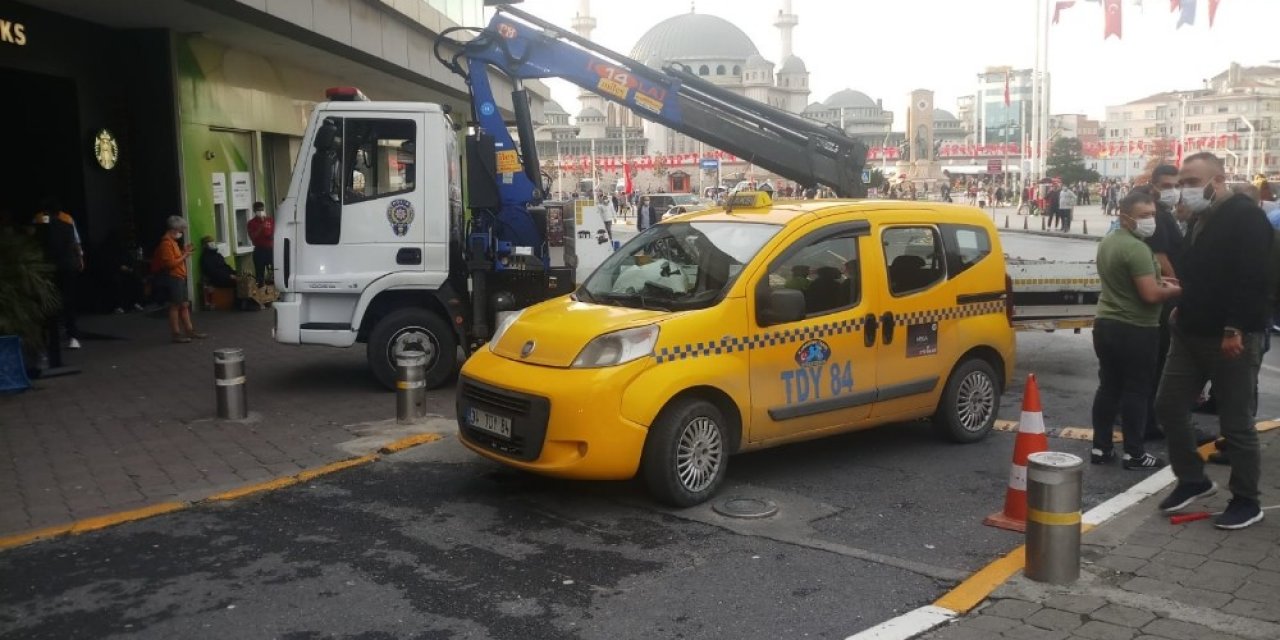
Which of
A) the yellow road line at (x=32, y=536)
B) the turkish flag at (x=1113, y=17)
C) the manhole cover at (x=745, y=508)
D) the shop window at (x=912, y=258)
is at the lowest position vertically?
the manhole cover at (x=745, y=508)

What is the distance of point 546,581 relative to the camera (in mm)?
4941

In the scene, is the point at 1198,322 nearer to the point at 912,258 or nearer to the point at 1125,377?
the point at 1125,377

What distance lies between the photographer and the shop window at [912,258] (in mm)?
7008

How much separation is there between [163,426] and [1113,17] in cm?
3057

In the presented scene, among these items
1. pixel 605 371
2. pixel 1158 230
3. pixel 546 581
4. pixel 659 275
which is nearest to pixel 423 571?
pixel 546 581

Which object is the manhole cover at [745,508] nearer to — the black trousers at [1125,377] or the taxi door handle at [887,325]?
the taxi door handle at [887,325]

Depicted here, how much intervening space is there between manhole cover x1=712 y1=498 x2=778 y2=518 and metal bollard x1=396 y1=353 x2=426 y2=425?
326 cm

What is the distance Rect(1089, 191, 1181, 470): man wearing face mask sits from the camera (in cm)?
645

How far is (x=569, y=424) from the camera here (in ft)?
18.6

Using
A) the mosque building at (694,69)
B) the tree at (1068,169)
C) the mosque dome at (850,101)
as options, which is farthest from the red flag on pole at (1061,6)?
the mosque dome at (850,101)

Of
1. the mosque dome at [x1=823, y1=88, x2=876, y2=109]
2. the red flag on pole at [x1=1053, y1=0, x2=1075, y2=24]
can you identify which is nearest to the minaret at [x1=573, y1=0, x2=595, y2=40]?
the mosque dome at [x1=823, y1=88, x2=876, y2=109]

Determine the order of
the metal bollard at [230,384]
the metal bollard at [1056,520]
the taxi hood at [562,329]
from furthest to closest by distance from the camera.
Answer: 1. the metal bollard at [230,384]
2. the taxi hood at [562,329]
3. the metal bollard at [1056,520]

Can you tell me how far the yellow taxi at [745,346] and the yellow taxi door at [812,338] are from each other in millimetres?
10

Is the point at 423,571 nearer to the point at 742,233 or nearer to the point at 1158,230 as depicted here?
the point at 742,233
